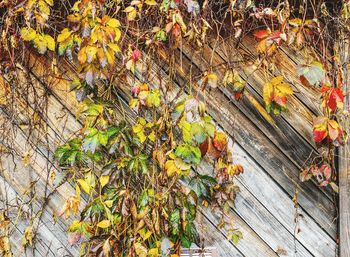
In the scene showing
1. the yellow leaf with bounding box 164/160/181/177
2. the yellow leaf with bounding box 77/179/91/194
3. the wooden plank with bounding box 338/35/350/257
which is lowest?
the wooden plank with bounding box 338/35/350/257

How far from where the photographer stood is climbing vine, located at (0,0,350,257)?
1.97 meters

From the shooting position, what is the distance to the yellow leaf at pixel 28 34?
6.81 feet

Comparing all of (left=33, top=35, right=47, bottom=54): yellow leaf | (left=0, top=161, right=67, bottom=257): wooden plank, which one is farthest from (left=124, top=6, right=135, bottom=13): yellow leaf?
(left=0, top=161, right=67, bottom=257): wooden plank

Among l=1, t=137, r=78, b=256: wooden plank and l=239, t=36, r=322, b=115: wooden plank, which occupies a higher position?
l=1, t=137, r=78, b=256: wooden plank

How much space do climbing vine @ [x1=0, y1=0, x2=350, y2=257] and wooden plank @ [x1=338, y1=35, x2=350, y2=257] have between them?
0.04 metres

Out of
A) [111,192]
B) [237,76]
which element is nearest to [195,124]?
[237,76]

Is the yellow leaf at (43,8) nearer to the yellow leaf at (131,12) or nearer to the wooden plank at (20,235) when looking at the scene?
the yellow leaf at (131,12)

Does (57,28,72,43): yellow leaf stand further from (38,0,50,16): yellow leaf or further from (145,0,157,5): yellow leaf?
(145,0,157,5): yellow leaf

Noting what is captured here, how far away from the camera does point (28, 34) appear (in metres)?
2.08

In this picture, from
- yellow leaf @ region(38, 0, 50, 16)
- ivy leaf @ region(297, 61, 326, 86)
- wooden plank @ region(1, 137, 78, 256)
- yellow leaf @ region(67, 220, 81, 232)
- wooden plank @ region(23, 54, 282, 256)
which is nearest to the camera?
ivy leaf @ region(297, 61, 326, 86)

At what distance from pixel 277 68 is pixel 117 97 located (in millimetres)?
753

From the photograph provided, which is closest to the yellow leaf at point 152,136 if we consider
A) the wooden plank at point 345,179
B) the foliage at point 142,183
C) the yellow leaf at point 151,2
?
the foliage at point 142,183

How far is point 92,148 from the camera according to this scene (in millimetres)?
2006

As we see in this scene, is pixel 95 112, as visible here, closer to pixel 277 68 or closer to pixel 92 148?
pixel 92 148
